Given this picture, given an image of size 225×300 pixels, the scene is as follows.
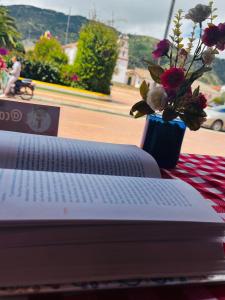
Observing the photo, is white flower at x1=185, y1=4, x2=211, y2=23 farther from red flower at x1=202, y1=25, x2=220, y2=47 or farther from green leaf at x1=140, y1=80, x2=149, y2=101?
green leaf at x1=140, y1=80, x2=149, y2=101

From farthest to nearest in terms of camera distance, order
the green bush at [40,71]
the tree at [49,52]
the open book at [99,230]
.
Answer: the tree at [49,52], the green bush at [40,71], the open book at [99,230]

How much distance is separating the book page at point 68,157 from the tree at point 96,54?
7.29m

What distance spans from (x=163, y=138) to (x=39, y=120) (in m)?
0.25

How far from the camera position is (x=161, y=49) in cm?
62

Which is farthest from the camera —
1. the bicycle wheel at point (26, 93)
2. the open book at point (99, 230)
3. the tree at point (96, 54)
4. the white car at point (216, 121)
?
the tree at point (96, 54)

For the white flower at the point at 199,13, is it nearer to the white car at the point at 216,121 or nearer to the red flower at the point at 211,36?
the red flower at the point at 211,36

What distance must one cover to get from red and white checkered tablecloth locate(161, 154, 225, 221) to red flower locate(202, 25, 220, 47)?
0.26 meters

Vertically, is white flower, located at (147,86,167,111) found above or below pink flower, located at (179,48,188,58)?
below

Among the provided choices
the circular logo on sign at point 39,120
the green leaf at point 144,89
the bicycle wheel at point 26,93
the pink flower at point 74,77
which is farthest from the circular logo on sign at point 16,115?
the pink flower at point 74,77

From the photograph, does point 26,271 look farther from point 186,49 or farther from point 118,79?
point 118,79

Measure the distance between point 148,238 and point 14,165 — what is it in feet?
0.67

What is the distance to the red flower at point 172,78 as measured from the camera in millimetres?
520

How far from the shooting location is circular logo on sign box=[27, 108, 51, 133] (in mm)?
574

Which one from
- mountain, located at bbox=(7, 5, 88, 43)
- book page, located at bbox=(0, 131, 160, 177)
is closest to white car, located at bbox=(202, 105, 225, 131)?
book page, located at bbox=(0, 131, 160, 177)
